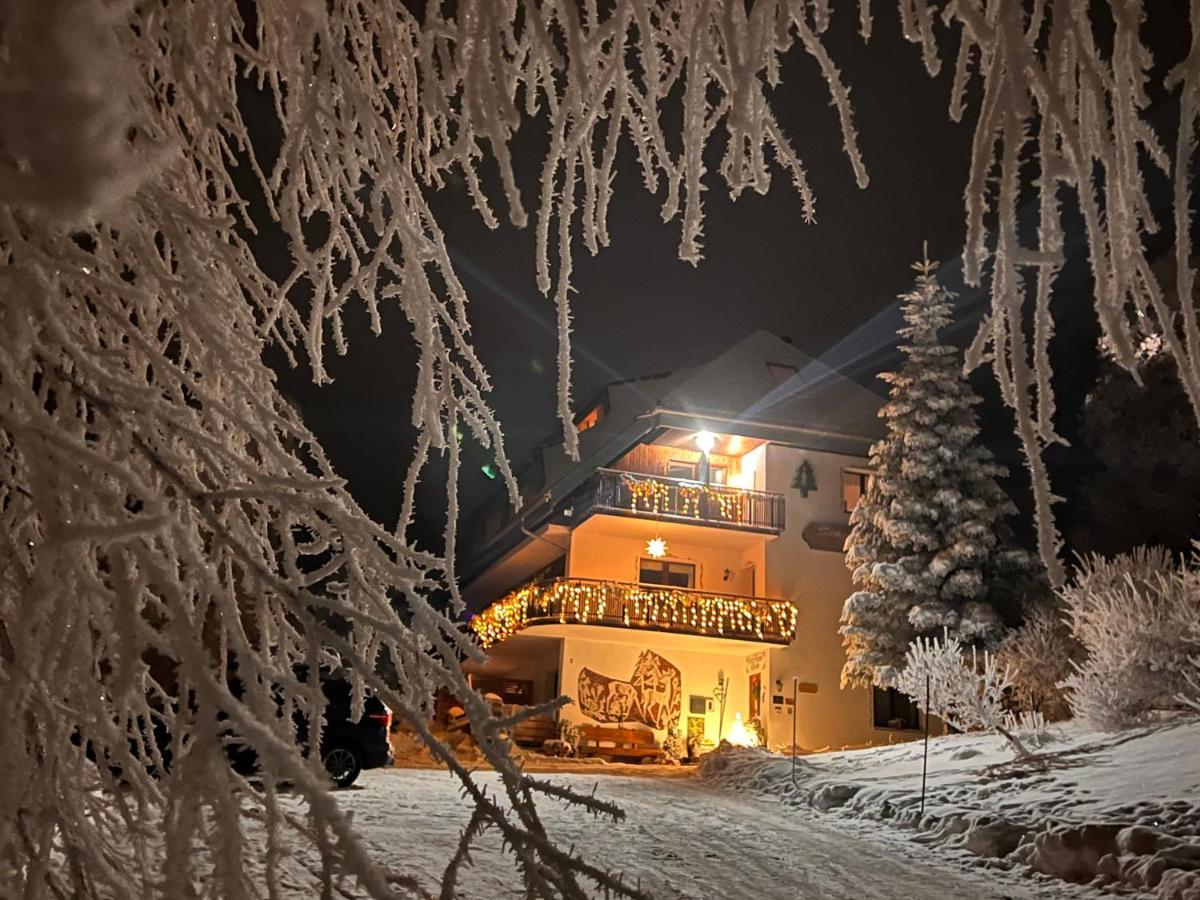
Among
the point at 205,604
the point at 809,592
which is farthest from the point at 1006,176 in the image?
the point at 809,592

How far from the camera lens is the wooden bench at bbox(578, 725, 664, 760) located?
1869 cm

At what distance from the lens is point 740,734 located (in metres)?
19.4

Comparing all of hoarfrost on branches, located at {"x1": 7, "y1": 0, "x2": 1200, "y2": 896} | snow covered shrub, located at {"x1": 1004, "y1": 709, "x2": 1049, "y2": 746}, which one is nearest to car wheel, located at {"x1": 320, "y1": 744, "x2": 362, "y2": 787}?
snow covered shrub, located at {"x1": 1004, "y1": 709, "x2": 1049, "y2": 746}

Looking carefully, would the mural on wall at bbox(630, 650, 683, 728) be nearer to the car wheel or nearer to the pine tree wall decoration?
the pine tree wall decoration

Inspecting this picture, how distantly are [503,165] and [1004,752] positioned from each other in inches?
458

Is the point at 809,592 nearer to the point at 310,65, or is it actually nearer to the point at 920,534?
the point at 920,534

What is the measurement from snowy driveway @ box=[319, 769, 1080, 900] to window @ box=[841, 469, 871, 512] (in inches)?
474

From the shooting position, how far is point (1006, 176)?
1.04 metres

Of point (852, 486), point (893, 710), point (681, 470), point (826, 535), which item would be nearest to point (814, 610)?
point (826, 535)

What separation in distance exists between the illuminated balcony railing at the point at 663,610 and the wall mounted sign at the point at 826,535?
1651 millimetres

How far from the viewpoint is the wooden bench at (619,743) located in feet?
61.3

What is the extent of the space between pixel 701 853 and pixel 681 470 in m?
15.2

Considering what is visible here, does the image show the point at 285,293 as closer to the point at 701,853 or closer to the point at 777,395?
the point at 701,853

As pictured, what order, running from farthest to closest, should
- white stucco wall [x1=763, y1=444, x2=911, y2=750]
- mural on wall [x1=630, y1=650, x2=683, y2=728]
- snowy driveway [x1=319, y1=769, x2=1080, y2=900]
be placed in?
mural on wall [x1=630, y1=650, x2=683, y2=728] < white stucco wall [x1=763, y1=444, x2=911, y2=750] < snowy driveway [x1=319, y1=769, x2=1080, y2=900]
